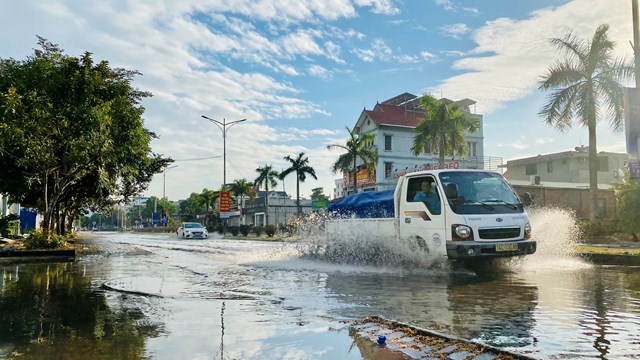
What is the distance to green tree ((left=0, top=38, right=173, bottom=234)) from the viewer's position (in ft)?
60.0

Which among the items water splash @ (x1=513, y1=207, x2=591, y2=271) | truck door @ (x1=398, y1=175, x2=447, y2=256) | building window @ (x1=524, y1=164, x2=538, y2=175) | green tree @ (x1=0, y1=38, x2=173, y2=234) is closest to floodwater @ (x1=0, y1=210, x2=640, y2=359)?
truck door @ (x1=398, y1=175, x2=447, y2=256)

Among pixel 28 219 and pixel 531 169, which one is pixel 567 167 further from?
pixel 28 219

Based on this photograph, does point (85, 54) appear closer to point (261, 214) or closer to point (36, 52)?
point (36, 52)

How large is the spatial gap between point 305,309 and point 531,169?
52.6 m

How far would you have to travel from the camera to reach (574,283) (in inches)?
375

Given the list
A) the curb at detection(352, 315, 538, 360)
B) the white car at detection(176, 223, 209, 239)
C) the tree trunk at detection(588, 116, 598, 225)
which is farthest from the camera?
the white car at detection(176, 223, 209, 239)

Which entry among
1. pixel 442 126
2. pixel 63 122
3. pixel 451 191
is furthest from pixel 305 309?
pixel 442 126

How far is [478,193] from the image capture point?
1102 centimetres

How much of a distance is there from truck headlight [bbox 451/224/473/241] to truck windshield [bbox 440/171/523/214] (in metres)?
0.32

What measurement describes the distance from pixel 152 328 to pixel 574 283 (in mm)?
7488

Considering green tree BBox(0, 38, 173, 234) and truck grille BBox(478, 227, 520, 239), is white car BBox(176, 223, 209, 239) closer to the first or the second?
green tree BBox(0, 38, 173, 234)

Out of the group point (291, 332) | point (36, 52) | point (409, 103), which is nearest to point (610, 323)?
point (291, 332)

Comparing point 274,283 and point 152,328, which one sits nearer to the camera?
point 152,328

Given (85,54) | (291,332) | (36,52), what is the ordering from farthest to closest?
1. (36,52)
2. (85,54)
3. (291,332)
